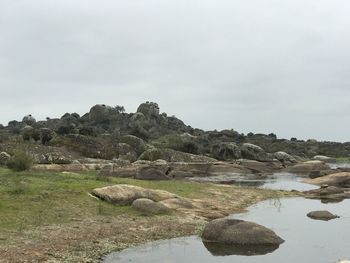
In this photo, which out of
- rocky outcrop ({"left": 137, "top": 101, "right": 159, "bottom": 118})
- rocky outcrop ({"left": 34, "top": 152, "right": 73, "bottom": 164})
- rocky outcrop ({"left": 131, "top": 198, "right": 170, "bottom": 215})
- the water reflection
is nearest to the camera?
the water reflection

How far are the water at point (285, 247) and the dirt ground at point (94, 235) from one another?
2.82ft

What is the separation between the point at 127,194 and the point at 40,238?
981 centimetres

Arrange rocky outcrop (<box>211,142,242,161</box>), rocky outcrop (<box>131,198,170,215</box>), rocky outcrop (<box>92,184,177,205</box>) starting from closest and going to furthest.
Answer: rocky outcrop (<box>131,198,170,215</box>), rocky outcrop (<box>92,184,177,205</box>), rocky outcrop (<box>211,142,242,161</box>)

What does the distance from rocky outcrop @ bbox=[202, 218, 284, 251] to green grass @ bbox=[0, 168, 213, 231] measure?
5.49 metres

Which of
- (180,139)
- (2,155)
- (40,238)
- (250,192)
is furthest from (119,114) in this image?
(40,238)

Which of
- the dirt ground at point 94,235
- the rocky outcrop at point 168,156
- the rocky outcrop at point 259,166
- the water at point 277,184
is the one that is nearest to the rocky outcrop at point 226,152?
the rocky outcrop at point 259,166

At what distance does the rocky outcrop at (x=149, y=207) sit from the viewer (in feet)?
89.1

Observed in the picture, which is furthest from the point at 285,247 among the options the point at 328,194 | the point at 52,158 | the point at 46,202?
the point at 52,158

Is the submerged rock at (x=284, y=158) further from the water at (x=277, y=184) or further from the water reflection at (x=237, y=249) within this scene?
the water reflection at (x=237, y=249)

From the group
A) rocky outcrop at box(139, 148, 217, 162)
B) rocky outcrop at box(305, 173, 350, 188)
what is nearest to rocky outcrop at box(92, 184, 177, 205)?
rocky outcrop at box(305, 173, 350, 188)

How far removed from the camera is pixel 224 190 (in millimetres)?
41875

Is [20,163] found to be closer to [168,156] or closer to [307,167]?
[168,156]

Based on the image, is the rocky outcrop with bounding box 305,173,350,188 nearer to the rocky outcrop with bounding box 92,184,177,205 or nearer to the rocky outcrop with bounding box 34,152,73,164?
the rocky outcrop with bounding box 34,152,73,164

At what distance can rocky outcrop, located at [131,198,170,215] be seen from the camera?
2716 centimetres
